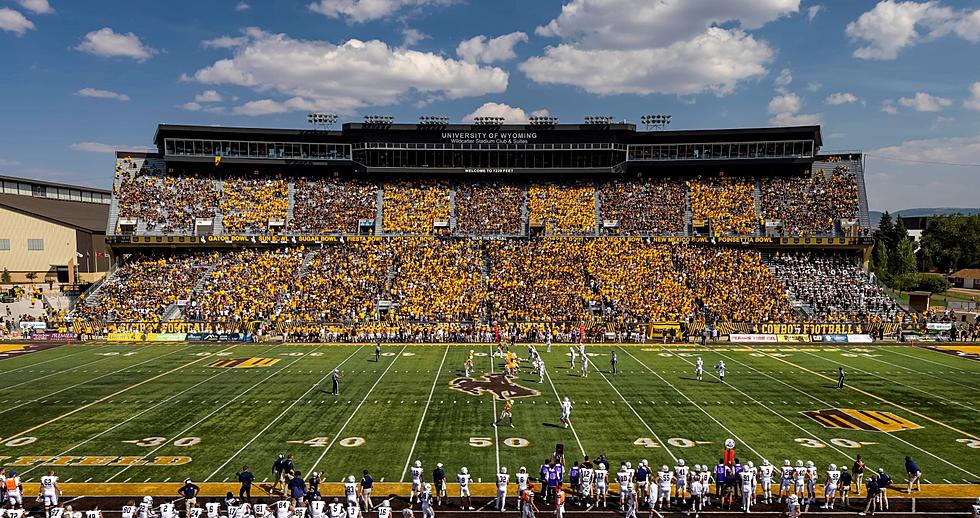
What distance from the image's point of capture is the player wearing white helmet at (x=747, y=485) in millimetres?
14836

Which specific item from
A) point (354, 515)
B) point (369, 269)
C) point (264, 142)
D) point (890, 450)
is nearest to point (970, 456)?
point (890, 450)

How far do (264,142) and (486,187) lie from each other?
21837 mm

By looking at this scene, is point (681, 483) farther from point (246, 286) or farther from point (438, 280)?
point (246, 286)

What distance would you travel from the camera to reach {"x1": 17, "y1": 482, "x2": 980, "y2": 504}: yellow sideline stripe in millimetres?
15742

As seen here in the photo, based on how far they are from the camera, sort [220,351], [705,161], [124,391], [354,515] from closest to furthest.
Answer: [354,515]
[124,391]
[220,351]
[705,161]

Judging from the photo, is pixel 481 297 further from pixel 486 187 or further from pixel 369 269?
pixel 486 187

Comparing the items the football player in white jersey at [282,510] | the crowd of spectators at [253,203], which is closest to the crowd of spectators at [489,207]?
the crowd of spectators at [253,203]

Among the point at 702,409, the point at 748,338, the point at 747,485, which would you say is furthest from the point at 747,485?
the point at 748,338

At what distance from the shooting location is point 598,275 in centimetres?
4756

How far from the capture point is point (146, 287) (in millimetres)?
46938

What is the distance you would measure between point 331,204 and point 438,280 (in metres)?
15.5

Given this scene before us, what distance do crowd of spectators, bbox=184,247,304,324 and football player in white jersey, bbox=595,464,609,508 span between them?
109ft

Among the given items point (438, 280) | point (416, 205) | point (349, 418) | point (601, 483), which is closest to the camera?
point (601, 483)

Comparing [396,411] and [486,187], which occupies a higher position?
[486,187]
